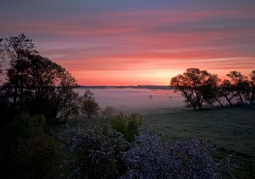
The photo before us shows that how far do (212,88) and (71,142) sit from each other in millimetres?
72467

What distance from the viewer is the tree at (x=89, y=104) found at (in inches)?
2285

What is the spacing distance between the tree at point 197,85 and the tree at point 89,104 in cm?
3229

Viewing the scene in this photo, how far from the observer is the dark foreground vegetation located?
8953mm

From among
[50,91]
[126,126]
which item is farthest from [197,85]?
[126,126]

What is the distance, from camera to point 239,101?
83688 mm

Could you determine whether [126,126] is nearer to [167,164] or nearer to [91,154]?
[91,154]

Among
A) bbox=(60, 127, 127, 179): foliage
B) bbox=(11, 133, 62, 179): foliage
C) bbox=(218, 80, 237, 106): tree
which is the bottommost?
bbox=(11, 133, 62, 179): foliage

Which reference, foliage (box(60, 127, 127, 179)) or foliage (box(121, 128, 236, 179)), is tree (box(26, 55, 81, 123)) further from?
foliage (box(121, 128, 236, 179))

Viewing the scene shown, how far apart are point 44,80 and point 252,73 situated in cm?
7515

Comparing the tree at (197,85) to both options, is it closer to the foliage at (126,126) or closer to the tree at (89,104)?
the tree at (89,104)

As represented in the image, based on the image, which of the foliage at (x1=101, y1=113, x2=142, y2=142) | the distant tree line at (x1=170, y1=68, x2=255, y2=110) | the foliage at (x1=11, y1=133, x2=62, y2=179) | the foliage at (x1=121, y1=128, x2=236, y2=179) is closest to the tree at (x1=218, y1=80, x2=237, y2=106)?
the distant tree line at (x1=170, y1=68, x2=255, y2=110)

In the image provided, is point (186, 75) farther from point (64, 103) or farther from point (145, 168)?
point (145, 168)

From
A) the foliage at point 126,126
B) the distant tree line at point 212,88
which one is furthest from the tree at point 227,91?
the foliage at point 126,126

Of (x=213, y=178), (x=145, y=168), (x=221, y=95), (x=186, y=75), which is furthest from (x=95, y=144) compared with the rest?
(x=221, y=95)
